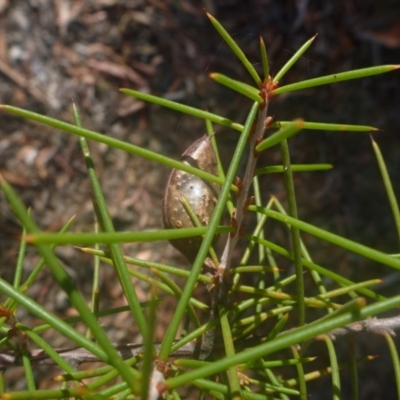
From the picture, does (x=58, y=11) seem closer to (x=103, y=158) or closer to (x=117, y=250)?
(x=103, y=158)

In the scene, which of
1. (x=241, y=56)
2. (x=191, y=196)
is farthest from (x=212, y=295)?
(x=241, y=56)

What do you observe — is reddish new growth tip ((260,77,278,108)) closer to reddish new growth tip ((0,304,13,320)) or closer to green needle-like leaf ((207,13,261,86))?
green needle-like leaf ((207,13,261,86))

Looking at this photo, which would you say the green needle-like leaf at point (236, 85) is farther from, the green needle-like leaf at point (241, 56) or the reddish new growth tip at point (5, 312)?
the reddish new growth tip at point (5, 312)

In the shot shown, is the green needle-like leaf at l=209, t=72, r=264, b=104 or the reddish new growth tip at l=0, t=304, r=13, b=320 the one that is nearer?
the green needle-like leaf at l=209, t=72, r=264, b=104

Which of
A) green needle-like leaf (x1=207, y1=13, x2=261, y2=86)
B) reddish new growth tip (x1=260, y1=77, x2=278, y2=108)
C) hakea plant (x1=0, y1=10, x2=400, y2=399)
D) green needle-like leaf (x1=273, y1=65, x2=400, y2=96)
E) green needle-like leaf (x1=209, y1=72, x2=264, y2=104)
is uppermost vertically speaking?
green needle-like leaf (x1=207, y1=13, x2=261, y2=86)

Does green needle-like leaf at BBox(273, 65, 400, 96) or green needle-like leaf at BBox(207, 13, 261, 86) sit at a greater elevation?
green needle-like leaf at BBox(207, 13, 261, 86)

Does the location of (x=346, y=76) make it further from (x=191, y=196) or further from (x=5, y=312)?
(x=5, y=312)

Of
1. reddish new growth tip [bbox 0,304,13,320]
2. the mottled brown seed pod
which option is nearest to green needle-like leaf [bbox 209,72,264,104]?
the mottled brown seed pod

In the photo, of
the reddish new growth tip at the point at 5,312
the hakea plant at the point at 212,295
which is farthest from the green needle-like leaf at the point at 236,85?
the reddish new growth tip at the point at 5,312
